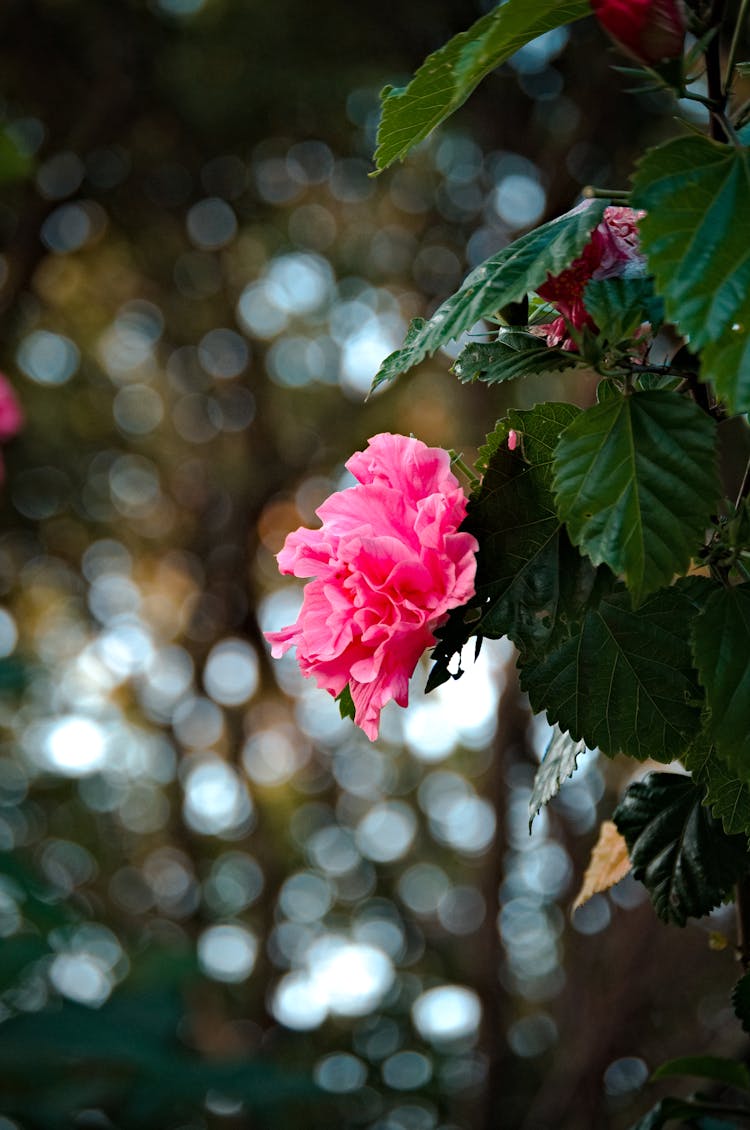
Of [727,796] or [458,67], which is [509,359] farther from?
[727,796]

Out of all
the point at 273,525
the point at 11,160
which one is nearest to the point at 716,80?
the point at 11,160

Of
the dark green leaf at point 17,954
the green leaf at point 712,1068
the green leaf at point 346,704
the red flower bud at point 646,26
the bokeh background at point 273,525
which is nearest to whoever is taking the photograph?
the dark green leaf at point 17,954

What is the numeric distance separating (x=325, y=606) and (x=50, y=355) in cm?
425

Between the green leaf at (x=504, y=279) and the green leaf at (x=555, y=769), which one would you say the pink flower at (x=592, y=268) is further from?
the green leaf at (x=555, y=769)

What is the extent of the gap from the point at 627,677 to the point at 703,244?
0.22 metres

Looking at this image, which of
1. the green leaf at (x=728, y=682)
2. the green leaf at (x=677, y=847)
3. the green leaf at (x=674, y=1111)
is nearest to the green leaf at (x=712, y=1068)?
the green leaf at (x=674, y=1111)

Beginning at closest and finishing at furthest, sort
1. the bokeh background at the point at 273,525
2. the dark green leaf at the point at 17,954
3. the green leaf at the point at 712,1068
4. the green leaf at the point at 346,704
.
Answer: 1. the dark green leaf at the point at 17,954
2. the green leaf at the point at 346,704
3. the green leaf at the point at 712,1068
4. the bokeh background at the point at 273,525

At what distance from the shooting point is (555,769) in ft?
2.25

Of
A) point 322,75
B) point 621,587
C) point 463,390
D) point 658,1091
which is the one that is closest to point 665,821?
point 621,587

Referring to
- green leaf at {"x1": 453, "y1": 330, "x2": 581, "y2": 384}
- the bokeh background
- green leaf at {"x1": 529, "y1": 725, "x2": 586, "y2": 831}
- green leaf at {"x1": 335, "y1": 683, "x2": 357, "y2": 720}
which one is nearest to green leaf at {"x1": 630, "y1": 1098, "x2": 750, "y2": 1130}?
green leaf at {"x1": 529, "y1": 725, "x2": 586, "y2": 831}

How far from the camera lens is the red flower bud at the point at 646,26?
0.50 meters

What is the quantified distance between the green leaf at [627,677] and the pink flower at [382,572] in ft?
0.22

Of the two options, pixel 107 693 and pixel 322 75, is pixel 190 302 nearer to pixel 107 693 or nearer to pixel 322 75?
pixel 322 75

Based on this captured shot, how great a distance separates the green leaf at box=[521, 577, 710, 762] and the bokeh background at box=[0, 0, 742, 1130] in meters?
2.03
